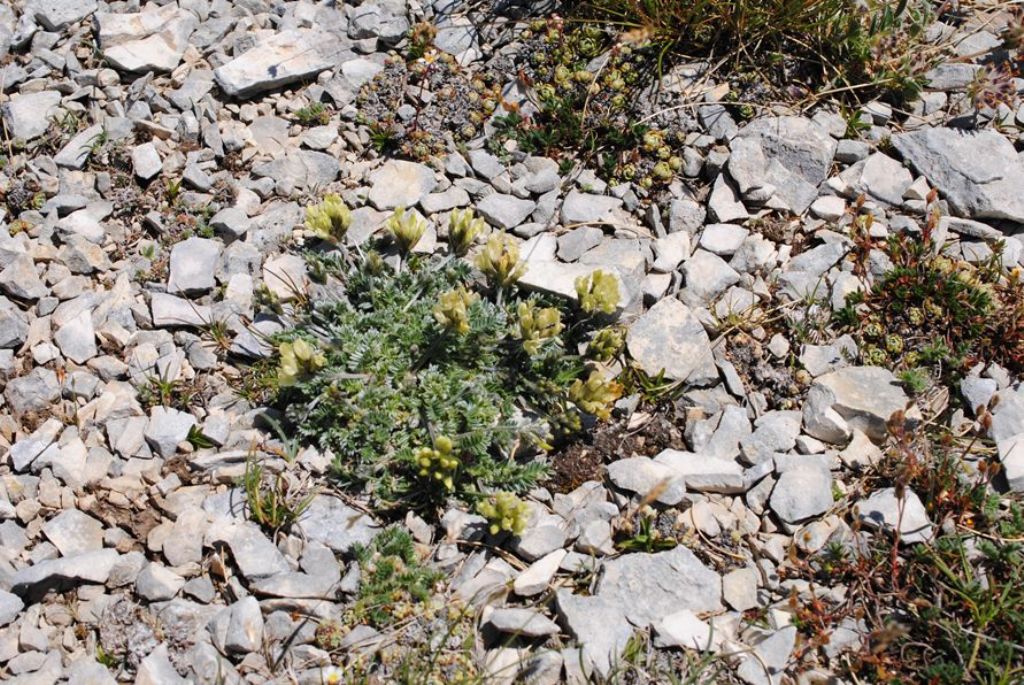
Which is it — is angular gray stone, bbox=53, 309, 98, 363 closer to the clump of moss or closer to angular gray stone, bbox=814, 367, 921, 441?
the clump of moss

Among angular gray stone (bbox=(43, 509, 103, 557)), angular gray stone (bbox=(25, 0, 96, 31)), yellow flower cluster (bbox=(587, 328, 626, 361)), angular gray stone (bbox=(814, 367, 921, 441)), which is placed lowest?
angular gray stone (bbox=(43, 509, 103, 557))

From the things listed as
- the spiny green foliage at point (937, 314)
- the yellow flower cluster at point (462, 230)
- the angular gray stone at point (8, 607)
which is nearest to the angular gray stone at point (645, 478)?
the spiny green foliage at point (937, 314)

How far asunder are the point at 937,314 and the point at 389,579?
8.91ft

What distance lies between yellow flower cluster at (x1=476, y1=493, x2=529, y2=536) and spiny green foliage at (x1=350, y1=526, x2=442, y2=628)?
293mm

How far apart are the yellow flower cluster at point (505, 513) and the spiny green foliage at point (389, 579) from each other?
0.96 ft

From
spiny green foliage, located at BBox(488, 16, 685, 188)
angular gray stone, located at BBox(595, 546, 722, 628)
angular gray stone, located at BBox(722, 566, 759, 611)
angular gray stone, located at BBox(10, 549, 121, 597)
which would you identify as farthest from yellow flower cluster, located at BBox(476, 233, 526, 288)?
angular gray stone, located at BBox(10, 549, 121, 597)

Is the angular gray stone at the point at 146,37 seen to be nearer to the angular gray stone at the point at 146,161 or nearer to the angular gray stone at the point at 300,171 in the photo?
the angular gray stone at the point at 146,161

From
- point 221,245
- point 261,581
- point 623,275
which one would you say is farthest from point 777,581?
point 221,245

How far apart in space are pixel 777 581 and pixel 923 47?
3218 millimetres

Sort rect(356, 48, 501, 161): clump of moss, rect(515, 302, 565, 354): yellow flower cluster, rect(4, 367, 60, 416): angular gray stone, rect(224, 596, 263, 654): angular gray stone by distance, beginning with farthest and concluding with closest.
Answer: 1. rect(356, 48, 501, 161): clump of moss
2. rect(4, 367, 60, 416): angular gray stone
3. rect(515, 302, 565, 354): yellow flower cluster
4. rect(224, 596, 263, 654): angular gray stone

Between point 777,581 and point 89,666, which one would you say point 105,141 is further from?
point 777,581

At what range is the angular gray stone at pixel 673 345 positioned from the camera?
13.7ft

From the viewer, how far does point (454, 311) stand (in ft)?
12.7

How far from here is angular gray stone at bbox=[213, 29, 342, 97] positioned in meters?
5.12
